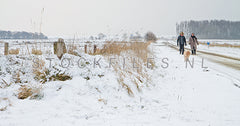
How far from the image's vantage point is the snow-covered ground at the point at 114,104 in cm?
235

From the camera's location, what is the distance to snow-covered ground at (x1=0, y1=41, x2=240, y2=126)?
7.72 feet

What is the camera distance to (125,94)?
350 cm

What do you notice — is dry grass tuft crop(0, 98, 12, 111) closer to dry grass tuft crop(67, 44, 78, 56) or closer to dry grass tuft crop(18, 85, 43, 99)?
dry grass tuft crop(18, 85, 43, 99)

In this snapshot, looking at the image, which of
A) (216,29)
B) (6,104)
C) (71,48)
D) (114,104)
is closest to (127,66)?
(71,48)

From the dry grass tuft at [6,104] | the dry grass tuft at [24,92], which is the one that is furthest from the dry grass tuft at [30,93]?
the dry grass tuft at [6,104]

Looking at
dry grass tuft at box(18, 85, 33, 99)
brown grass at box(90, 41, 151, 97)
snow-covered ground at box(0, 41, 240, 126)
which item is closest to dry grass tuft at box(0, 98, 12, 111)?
snow-covered ground at box(0, 41, 240, 126)

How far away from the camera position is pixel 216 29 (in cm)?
11212

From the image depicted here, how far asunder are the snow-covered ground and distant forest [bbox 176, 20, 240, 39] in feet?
366

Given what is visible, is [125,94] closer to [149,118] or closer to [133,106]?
[133,106]

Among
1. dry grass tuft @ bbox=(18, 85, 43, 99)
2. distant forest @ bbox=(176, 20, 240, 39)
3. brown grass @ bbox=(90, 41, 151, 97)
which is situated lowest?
dry grass tuft @ bbox=(18, 85, 43, 99)

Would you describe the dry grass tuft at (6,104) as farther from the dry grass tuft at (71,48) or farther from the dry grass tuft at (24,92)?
the dry grass tuft at (71,48)

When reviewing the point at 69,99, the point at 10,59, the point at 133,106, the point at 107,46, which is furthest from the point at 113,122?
the point at 107,46

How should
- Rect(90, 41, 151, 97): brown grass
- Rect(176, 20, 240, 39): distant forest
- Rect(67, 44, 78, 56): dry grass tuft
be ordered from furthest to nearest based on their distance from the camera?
Rect(176, 20, 240, 39): distant forest, Rect(67, 44, 78, 56): dry grass tuft, Rect(90, 41, 151, 97): brown grass

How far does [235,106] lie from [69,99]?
10.3 feet
